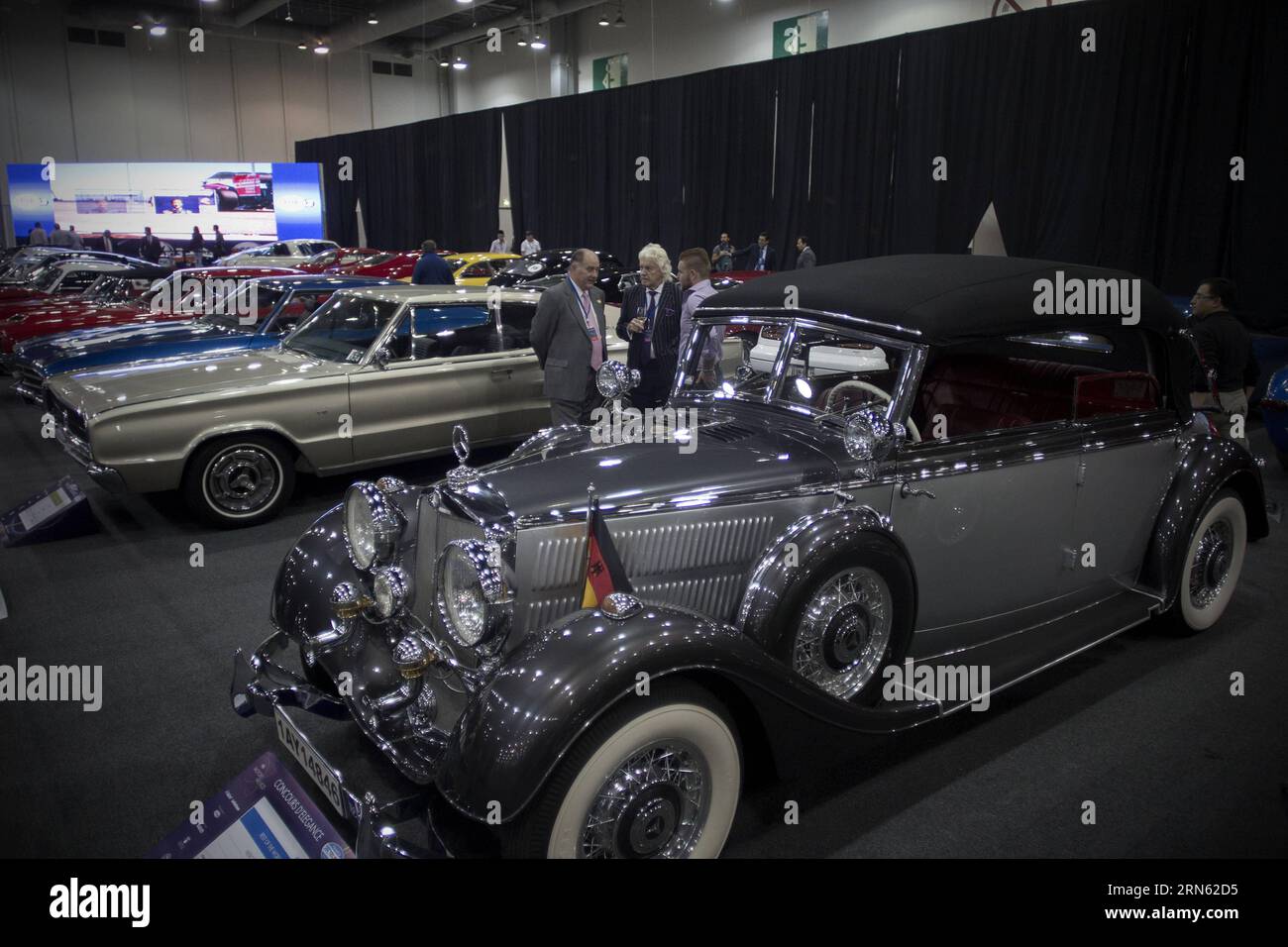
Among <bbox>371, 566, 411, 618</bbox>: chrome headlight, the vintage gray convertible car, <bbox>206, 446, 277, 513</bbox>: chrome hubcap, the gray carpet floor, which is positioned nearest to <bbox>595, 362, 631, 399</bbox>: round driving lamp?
the vintage gray convertible car

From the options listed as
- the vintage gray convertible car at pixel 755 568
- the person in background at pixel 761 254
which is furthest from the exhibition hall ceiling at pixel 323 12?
the vintage gray convertible car at pixel 755 568

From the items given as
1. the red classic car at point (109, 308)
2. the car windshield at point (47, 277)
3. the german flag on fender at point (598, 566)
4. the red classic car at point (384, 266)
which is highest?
the red classic car at point (384, 266)

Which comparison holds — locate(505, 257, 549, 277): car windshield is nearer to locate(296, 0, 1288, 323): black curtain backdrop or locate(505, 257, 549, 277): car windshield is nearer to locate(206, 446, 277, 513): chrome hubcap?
locate(296, 0, 1288, 323): black curtain backdrop

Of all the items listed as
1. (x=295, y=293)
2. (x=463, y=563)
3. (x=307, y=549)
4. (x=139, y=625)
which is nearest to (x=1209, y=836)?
(x=463, y=563)

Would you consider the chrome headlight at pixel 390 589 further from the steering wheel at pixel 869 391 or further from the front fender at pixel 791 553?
the steering wheel at pixel 869 391

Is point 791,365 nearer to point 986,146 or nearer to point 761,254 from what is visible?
point 986,146

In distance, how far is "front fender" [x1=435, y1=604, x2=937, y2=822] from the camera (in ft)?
6.97

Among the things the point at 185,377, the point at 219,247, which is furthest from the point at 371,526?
the point at 219,247

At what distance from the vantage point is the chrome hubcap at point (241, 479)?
5812mm

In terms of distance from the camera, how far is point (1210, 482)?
4.08 meters

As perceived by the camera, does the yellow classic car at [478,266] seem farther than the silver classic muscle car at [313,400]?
Yes

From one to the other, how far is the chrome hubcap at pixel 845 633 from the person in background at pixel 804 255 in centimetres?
1104

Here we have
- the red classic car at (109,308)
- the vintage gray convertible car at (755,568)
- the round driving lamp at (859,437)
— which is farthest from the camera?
the red classic car at (109,308)

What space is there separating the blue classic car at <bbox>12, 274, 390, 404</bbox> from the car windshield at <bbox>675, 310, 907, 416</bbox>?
4.61m
